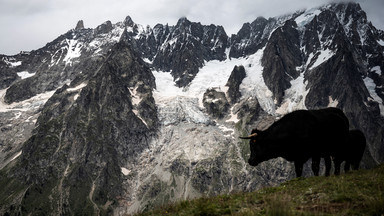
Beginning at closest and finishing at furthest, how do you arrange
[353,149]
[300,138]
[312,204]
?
[312,204] < [300,138] < [353,149]

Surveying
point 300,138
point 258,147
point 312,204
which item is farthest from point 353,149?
point 312,204

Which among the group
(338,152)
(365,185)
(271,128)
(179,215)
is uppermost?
(271,128)

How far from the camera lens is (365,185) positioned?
1260 centimetres

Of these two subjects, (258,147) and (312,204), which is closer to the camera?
(312,204)

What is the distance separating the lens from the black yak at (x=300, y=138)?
64.6ft

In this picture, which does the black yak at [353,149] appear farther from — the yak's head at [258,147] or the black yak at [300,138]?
the yak's head at [258,147]

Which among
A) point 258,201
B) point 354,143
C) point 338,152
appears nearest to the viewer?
point 258,201

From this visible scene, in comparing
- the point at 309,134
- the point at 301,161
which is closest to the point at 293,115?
the point at 309,134

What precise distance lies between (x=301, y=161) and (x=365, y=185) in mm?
7373

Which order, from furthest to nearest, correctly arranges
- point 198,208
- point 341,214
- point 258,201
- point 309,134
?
point 309,134 → point 258,201 → point 198,208 → point 341,214

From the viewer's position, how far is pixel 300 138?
1959 centimetres

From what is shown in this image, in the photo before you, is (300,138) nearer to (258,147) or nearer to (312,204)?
(258,147)

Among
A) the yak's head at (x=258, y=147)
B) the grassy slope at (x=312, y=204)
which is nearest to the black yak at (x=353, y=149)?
the yak's head at (x=258, y=147)

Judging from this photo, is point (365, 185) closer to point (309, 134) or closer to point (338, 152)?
point (309, 134)
